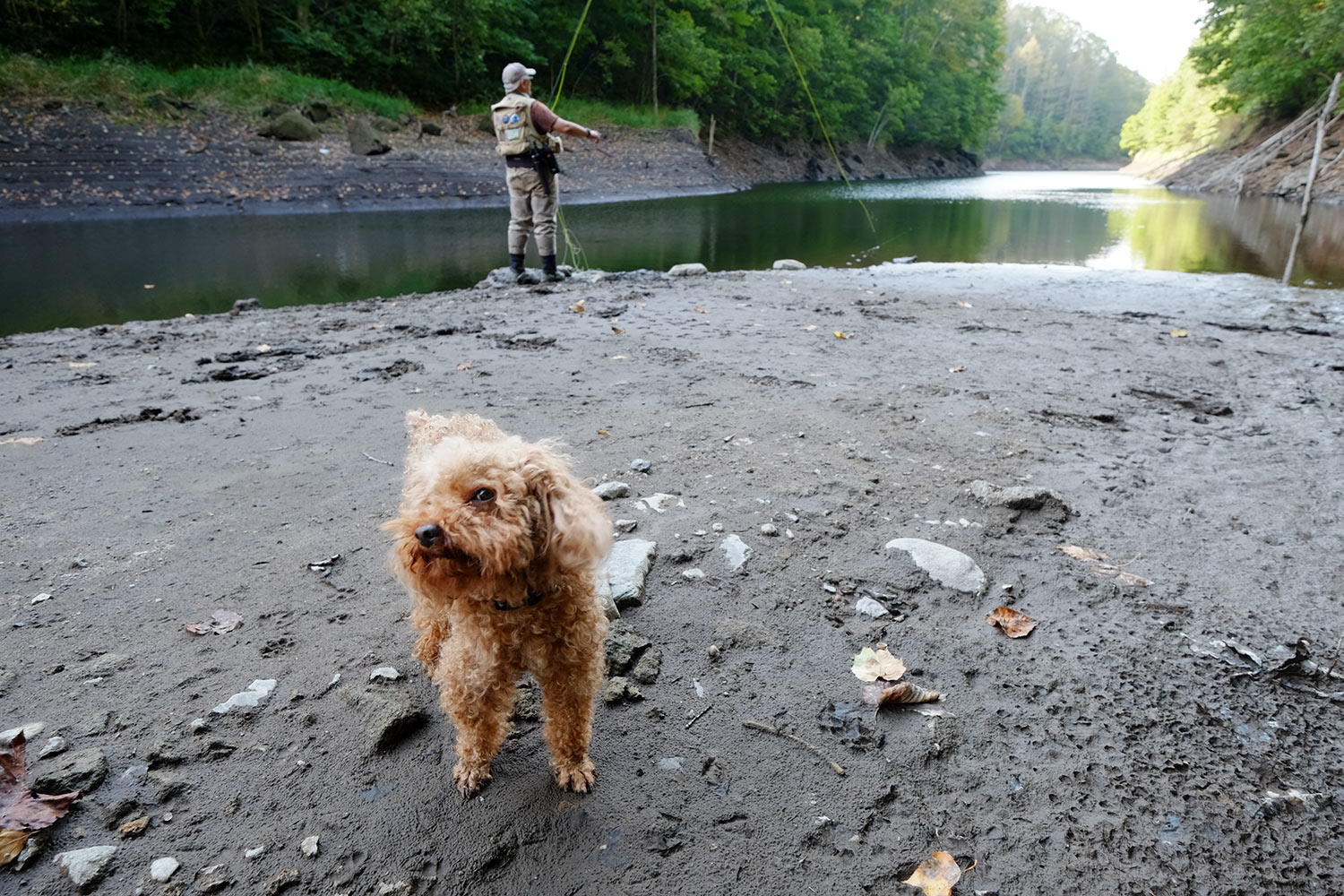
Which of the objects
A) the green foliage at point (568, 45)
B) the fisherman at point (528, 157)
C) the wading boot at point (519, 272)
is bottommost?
the wading boot at point (519, 272)

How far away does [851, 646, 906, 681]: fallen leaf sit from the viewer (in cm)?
251

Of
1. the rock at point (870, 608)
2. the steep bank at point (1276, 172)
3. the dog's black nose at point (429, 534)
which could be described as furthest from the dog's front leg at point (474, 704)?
the steep bank at point (1276, 172)

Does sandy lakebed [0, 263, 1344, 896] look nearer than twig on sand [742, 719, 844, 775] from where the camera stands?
Yes

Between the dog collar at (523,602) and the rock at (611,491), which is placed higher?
the dog collar at (523,602)

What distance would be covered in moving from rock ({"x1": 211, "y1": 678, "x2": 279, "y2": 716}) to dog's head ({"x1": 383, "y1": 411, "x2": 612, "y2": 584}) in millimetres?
980

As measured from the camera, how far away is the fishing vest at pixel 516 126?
8.94m

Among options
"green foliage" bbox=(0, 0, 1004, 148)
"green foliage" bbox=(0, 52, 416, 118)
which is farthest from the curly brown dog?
"green foliage" bbox=(0, 0, 1004, 148)

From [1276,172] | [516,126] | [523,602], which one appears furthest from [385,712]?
[1276,172]

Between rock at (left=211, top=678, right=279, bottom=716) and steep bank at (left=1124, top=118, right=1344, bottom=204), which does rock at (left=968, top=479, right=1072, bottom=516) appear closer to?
rock at (left=211, top=678, right=279, bottom=716)

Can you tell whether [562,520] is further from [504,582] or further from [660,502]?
[660,502]

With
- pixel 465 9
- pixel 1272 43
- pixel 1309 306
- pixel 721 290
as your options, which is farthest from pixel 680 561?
pixel 1272 43

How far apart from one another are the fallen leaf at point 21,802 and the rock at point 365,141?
79.2ft

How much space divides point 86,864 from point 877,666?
2.40 meters

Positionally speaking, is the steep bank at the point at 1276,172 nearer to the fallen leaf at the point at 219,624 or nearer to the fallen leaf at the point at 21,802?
the fallen leaf at the point at 219,624
